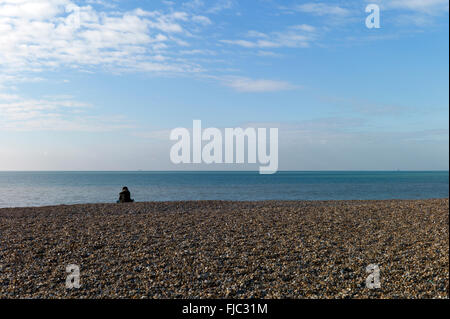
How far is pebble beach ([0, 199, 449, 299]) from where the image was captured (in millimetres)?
7871

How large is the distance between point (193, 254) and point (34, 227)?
7810 mm

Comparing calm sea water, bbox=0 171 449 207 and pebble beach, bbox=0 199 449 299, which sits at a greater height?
pebble beach, bbox=0 199 449 299

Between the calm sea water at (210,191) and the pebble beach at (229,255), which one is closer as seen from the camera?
the pebble beach at (229,255)

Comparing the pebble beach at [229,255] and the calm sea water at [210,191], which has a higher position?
the pebble beach at [229,255]

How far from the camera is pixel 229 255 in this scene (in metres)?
10.1

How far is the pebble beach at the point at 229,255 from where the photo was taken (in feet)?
25.8

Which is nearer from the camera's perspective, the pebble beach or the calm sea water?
the pebble beach

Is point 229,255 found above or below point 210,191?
above

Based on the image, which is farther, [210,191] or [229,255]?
[210,191]
